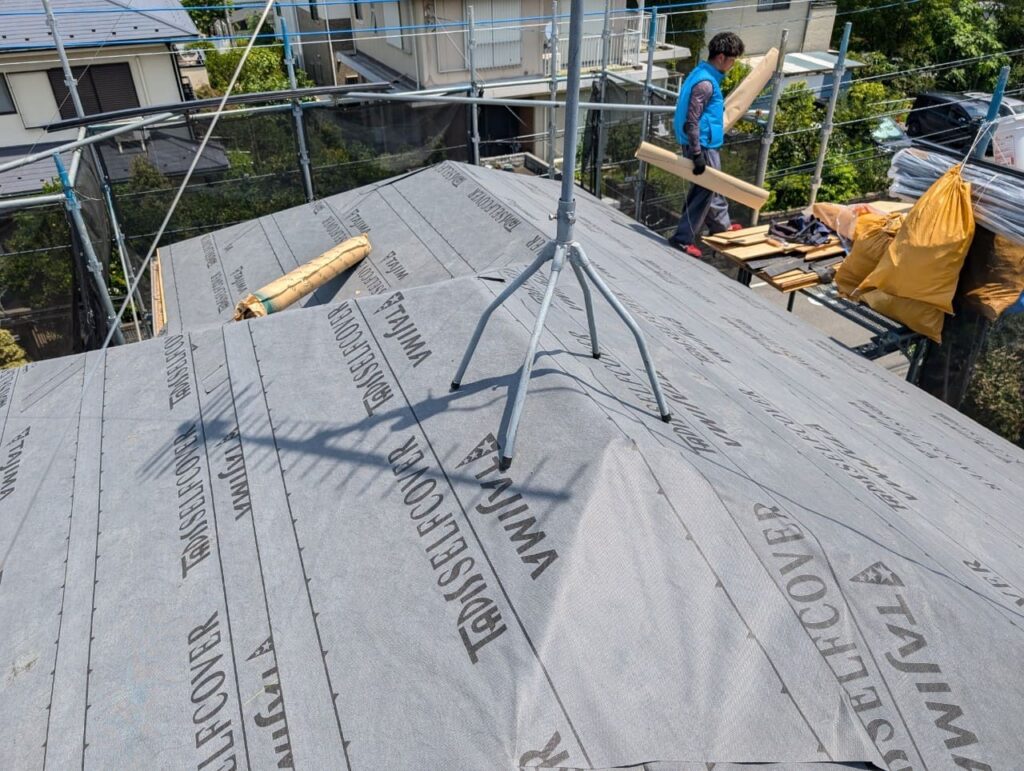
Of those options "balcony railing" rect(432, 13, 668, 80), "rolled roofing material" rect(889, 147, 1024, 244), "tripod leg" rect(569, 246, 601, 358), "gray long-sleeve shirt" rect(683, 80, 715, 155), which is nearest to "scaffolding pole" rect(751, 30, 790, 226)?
"gray long-sleeve shirt" rect(683, 80, 715, 155)

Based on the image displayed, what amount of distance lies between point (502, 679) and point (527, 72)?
18.5 metres

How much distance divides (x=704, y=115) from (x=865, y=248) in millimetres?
2180

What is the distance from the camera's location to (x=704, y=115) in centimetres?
739

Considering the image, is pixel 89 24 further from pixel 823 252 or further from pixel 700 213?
pixel 823 252

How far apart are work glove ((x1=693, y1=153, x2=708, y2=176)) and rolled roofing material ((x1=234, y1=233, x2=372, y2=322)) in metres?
3.56

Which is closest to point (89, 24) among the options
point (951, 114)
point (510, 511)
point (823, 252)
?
point (823, 252)

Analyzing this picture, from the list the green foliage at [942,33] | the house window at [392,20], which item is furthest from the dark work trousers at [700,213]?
the green foliage at [942,33]

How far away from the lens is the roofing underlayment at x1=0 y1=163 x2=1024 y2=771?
2.30 meters

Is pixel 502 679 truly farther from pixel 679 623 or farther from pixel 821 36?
pixel 821 36

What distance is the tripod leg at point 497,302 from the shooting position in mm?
3107

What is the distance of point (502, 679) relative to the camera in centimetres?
234

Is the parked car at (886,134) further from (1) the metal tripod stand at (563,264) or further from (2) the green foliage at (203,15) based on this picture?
(2) the green foliage at (203,15)

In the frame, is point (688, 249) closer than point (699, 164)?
No

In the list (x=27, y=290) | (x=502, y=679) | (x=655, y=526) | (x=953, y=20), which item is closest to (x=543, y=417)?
(x=655, y=526)
